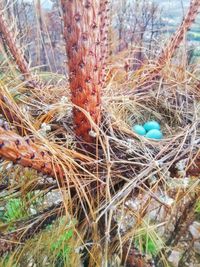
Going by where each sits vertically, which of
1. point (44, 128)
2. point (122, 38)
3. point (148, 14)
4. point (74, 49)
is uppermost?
point (74, 49)

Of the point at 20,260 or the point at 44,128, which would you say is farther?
the point at 20,260

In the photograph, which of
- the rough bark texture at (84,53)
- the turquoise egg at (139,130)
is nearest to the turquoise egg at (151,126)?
the turquoise egg at (139,130)

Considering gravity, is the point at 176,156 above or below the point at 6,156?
below

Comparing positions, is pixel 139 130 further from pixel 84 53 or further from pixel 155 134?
pixel 84 53

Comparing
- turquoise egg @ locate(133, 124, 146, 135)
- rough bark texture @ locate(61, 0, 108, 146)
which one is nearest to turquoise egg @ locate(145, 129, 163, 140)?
turquoise egg @ locate(133, 124, 146, 135)

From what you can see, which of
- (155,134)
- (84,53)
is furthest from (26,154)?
(155,134)

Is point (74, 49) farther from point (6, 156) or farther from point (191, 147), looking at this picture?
point (191, 147)

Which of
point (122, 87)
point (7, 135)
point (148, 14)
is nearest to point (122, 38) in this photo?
point (148, 14)
